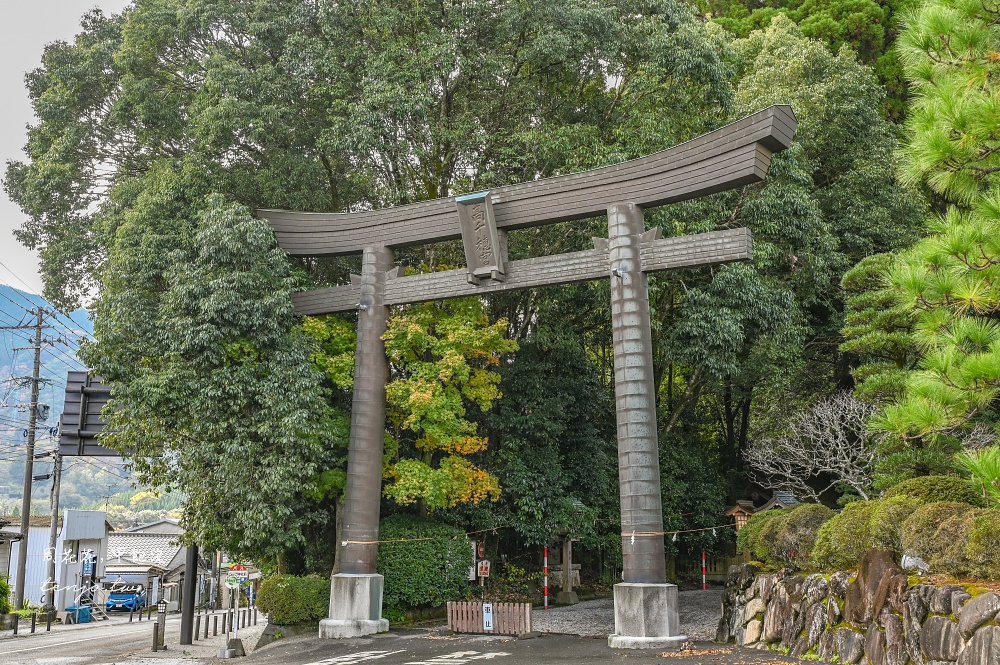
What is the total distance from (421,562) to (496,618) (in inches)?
112

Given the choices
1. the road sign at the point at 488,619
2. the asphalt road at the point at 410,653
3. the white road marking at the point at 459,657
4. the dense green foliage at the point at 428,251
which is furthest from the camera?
the dense green foliage at the point at 428,251

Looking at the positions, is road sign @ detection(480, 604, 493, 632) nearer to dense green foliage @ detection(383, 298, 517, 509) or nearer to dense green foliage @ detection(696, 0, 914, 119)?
dense green foliage @ detection(383, 298, 517, 509)

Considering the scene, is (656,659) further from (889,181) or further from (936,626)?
(889,181)

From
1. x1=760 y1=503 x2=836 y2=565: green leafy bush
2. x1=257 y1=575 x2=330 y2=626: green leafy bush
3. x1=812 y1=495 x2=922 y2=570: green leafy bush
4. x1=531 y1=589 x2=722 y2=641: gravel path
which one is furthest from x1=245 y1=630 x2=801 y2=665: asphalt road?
x1=531 y1=589 x2=722 y2=641: gravel path

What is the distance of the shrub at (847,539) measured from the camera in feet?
30.6

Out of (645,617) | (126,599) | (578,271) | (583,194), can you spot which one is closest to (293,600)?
(645,617)

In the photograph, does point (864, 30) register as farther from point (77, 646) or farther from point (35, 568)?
point (35, 568)

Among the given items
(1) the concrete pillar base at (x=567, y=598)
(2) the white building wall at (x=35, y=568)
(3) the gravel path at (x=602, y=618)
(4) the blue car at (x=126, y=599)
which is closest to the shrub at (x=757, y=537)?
(3) the gravel path at (x=602, y=618)

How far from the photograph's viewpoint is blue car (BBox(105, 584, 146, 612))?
3174cm

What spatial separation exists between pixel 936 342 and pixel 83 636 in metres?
20.1

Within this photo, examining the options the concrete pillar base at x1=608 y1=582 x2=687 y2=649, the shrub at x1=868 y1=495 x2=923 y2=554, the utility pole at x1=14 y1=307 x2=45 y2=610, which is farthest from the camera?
the utility pole at x1=14 y1=307 x2=45 y2=610

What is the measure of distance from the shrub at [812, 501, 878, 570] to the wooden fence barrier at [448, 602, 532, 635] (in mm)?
4742

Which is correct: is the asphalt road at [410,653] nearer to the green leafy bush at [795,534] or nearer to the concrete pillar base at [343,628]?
the concrete pillar base at [343,628]

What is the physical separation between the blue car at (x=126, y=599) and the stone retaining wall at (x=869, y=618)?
27.4m
